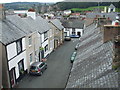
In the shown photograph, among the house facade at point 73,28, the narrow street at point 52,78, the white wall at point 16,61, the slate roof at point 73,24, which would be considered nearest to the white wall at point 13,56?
the white wall at point 16,61

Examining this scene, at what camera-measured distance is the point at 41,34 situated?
23.2 m

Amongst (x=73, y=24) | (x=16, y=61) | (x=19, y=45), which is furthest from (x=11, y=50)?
(x=73, y=24)

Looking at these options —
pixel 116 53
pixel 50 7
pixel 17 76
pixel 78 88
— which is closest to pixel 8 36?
pixel 17 76

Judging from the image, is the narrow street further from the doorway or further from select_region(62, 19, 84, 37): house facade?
select_region(62, 19, 84, 37): house facade

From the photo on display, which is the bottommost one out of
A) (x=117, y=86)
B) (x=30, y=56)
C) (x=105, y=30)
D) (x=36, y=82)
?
(x=36, y=82)

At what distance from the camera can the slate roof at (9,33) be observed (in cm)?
1399

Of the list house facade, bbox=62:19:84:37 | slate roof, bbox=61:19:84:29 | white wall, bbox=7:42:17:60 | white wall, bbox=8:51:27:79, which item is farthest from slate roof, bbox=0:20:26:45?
slate roof, bbox=61:19:84:29

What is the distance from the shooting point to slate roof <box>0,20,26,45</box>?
14.0m

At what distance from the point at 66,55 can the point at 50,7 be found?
12176cm

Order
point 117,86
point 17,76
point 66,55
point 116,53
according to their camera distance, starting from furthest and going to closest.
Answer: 1. point 66,55
2. point 17,76
3. point 116,53
4. point 117,86

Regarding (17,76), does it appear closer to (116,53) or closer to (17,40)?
(17,40)

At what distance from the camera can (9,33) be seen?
15352 millimetres

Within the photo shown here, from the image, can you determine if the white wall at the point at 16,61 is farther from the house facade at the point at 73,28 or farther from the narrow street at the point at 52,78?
the house facade at the point at 73,28

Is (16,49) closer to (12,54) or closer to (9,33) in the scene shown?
(12,54)
